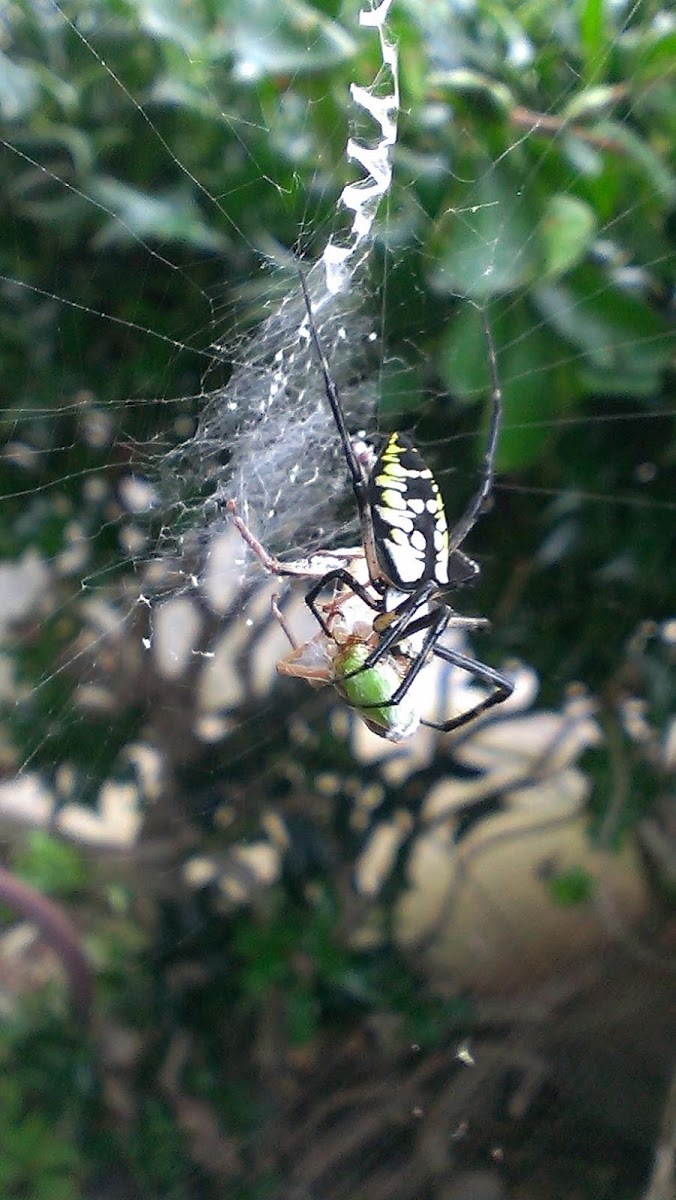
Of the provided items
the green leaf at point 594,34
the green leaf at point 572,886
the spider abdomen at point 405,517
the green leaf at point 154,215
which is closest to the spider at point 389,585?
the spider abdomen at point 405,517

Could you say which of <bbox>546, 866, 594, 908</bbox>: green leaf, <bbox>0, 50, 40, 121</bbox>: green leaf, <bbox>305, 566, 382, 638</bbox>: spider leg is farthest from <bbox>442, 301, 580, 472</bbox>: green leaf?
<bbox>546, 866, 594, 908</bbox>: green leaf

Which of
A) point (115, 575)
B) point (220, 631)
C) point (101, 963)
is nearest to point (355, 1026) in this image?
point (101, 963)

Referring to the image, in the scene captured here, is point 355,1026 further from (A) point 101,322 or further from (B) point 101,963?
(A) point 101,322

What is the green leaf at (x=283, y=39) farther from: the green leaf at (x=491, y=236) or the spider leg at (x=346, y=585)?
the spider leg at (x=346, y=585)

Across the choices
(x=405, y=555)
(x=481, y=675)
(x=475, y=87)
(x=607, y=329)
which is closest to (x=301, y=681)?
(x=481, y=675)

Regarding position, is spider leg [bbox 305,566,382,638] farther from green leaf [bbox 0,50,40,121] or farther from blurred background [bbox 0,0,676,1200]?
green leaf [bbox 0,50,40,121]

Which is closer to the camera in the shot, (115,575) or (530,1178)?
(115,575)

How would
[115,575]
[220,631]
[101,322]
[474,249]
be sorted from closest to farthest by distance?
[474,249], [101,322], [115,575], [220,631]
